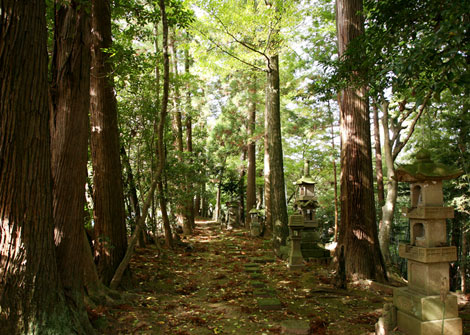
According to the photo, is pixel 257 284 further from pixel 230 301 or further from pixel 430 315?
pixel 430 315

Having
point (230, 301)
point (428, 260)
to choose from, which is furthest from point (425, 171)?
point (230, 301)

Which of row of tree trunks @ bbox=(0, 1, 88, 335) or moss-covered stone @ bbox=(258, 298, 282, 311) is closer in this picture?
row of tree trunks @ bbox=(0, 1, 88, 335)

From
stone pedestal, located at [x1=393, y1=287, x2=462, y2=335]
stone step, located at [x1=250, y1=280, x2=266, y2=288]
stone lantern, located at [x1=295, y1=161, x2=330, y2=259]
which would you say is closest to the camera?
stone pedestal, located at [x1=393, y1=287, x2=462, y2=335]

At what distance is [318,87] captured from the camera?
19.4 feet

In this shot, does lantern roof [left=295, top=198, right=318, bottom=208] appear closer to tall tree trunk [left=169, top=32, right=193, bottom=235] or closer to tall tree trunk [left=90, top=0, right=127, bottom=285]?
tall tree trunk [left=169, top=32, right=193, bottom=235]

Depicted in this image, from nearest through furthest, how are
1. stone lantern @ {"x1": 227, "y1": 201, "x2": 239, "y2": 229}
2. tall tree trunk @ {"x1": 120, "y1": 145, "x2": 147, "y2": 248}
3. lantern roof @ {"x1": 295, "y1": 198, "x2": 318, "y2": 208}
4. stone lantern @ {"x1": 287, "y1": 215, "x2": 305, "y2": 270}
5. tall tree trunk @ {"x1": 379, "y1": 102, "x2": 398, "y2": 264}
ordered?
1. tall tree trunk @ {"x1": 120, "y1": 145, "x2": 147, "y2": 248}
2. stone lantern @ {"x1": 287, "y1": 215, "x2": 305, "y2": 270}
3. tall tree trunk @ {"x1": 379, "y1": 102, "x2": 398, "y2": 264}
4. lantern roof @ {"x1": 295, "y1": 198, "x2": 318, "y2": 208}
5. stone lantern @ {"x1": 227, "y1": 201, "x2": 239, "y2": 229}

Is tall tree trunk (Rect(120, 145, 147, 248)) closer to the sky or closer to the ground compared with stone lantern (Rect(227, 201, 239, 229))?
closer to the sky

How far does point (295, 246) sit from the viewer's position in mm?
9023

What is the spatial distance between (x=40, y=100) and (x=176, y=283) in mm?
5158

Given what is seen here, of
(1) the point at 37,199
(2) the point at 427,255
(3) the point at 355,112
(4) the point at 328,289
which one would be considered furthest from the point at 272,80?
(1) the point at 37,199

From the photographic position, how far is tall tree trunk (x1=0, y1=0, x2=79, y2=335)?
3023 mm

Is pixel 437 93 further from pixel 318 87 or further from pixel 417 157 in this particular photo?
pixel 318 87

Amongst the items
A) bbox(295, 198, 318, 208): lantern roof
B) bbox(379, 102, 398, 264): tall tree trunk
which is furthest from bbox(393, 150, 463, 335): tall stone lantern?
bbox(295, 198, 318, 208): lantern roof

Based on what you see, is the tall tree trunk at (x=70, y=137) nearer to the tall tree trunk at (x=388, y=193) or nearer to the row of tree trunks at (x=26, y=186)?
the row of tree trunks at (x=26, y=186)
